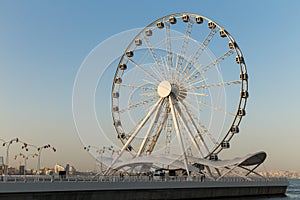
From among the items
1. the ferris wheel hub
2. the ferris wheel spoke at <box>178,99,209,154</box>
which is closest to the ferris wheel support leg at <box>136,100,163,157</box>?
the ferris wheel hub

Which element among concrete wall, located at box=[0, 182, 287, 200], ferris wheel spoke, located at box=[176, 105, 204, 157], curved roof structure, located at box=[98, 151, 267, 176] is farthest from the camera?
ferris wheel spoke, located at box=[176, 105, 204, 157]

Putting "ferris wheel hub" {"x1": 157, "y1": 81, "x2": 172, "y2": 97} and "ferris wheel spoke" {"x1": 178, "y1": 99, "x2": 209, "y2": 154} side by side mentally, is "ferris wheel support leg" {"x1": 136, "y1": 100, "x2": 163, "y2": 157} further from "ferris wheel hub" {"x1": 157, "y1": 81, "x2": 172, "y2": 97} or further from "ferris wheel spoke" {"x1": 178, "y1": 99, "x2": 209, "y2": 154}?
"ferris wheel spoke" {"x1": 178, "y1": 99, "x2": 209, "y2": 154}

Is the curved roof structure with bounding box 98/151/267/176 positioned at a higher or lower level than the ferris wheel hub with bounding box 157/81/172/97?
lower

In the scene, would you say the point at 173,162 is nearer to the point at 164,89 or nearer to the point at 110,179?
the point at 164,89

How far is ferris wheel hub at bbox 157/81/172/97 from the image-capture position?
176 feet

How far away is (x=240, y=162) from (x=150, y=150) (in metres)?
12.0

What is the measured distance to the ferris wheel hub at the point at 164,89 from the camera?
176ft

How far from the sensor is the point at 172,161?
51.3 meters

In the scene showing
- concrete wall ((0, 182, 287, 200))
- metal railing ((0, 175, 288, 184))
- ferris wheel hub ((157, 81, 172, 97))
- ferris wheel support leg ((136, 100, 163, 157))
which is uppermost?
ferris wheel hub ((157, 81, 172, 97))

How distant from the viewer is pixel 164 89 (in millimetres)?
54094

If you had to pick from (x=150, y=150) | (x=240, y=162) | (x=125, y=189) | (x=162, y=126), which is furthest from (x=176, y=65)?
(x=125, y=189)

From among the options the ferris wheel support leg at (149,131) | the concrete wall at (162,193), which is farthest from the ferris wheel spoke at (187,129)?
the concrete wall at (162,193)

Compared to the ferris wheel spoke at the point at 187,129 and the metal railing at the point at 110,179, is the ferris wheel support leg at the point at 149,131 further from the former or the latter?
the metal railing at the point at 110,179

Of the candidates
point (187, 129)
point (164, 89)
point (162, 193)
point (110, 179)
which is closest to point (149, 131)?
point (187, 129)
